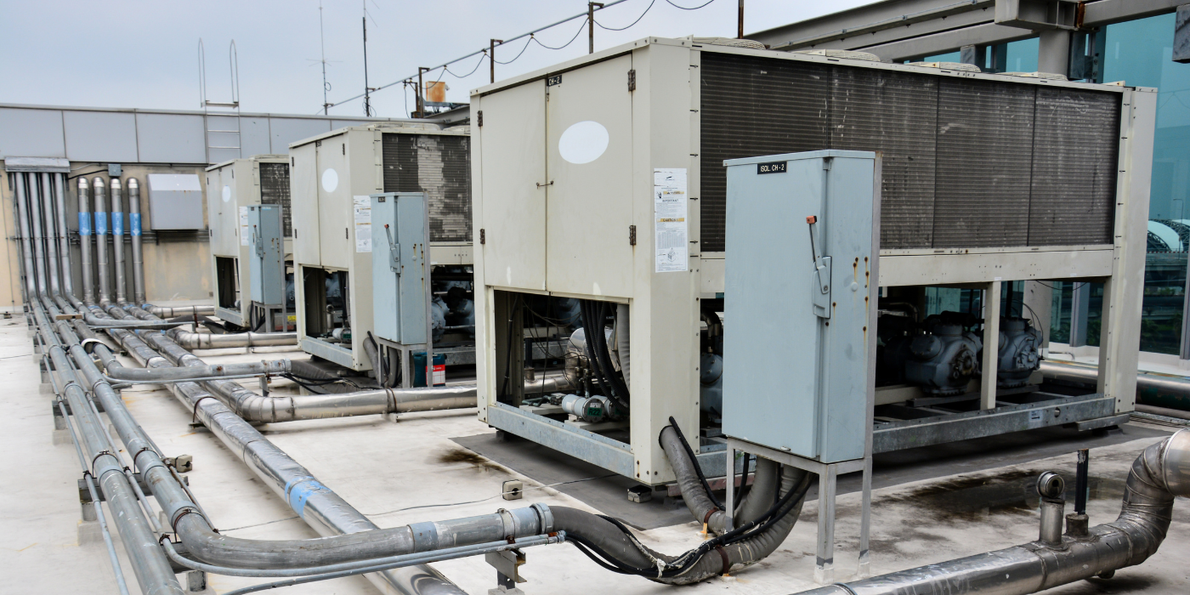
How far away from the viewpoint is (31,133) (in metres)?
14.8

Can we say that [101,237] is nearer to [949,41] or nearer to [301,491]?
[301,491]

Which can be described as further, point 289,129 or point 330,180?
point 289,129

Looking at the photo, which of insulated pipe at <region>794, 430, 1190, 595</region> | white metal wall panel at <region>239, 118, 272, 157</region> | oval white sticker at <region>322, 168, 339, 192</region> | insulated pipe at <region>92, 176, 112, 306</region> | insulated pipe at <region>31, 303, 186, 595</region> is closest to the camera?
insulated pipe at <region>31, 303, 186, 595</region>

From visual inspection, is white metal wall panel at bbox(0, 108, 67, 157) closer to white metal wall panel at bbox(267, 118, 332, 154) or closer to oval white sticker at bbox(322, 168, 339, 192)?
Answer: white metal wall panel at bbox(267, 118, 332, 154)

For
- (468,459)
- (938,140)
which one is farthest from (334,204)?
(938,140)

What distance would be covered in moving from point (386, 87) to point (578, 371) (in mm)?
12829

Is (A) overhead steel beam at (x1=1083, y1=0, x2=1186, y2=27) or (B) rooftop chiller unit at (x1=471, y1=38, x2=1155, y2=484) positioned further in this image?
(A) overhead steel beam at (x1=1083, y1=0, x2=1186, y2=27)

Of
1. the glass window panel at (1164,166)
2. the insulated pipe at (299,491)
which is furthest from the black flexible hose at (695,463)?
the glass window panel at (1164,166)

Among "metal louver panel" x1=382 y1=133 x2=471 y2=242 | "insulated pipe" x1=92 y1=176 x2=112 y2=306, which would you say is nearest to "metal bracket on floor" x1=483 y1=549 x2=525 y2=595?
"metal louver panel" x1=382 y1=133 x2=471 y2=242

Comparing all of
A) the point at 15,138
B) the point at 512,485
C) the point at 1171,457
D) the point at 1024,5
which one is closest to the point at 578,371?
the point at 512,485

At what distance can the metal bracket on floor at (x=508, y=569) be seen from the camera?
2898 millimetres

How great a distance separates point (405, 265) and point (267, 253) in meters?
4.10

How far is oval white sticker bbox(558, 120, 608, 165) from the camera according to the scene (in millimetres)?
4266

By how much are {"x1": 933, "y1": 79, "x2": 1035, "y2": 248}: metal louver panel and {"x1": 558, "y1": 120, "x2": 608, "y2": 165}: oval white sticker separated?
197cm
